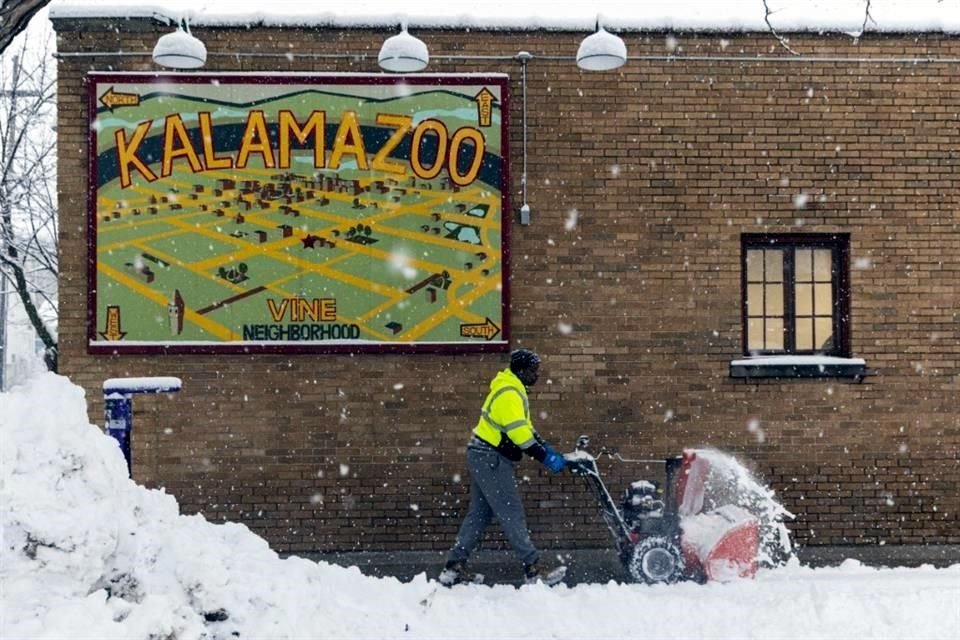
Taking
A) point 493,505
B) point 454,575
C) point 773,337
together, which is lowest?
point 454,575

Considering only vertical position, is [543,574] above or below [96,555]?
below

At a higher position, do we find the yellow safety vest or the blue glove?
the yellow safety vest

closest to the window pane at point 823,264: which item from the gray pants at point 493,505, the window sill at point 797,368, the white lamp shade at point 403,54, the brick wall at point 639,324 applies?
the brick wall at point 639,324

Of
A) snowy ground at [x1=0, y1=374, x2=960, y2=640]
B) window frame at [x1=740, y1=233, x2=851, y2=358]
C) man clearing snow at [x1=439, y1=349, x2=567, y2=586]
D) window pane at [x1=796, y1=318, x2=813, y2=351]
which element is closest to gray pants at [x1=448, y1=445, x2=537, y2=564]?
man clearing snow at [x1=439, y1=349, x2=567, y2=586]

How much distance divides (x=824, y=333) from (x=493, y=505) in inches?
171

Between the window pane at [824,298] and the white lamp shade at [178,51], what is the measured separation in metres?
6.44

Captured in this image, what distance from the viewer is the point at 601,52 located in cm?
810

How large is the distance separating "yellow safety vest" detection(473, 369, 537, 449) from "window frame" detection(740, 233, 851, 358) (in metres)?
3.20

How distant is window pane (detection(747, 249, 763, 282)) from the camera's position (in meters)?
9.60

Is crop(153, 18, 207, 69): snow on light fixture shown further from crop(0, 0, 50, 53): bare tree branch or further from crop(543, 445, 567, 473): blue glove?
crop(543, 445, 567, 473): blue glove

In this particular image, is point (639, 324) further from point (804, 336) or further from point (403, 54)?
point (403, 54)

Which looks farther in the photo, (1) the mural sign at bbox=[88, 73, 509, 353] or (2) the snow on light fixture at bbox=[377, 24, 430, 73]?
(1) the mural sign at bbox=[88, 73, 509, 353]

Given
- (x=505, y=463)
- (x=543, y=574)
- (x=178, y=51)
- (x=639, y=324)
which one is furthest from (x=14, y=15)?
(x=639, y=324)

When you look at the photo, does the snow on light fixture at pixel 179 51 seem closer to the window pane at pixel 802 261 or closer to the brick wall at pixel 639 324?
the brick wall at pixel 639 324
